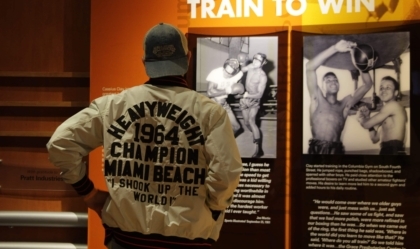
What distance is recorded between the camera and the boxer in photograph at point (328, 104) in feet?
10.1

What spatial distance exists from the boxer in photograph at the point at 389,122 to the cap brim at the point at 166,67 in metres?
1.39

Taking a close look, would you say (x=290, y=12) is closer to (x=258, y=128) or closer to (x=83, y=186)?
(x=258, y=128)

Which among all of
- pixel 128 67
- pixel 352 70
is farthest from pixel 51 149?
pixel 352 70

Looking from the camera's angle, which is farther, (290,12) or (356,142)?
(290,12)

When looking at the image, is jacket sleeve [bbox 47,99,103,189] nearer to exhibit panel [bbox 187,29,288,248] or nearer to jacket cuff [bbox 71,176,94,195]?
jacket cuff [bbox 71,176,94,195]

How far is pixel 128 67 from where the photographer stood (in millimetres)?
3342

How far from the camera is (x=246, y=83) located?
10.5ft

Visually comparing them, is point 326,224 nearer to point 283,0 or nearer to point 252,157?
point 252,157

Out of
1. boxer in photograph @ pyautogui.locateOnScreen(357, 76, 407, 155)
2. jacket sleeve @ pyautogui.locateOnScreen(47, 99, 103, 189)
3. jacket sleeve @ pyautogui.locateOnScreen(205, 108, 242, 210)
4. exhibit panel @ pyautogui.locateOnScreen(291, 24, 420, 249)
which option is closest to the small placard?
jacket sleeve @ pyautogui.locateOnScreen(47, 99, 103, 189)

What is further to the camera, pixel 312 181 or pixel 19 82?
pixel 19 82

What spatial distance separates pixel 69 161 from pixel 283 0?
1.73 metres

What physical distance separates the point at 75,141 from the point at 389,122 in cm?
183

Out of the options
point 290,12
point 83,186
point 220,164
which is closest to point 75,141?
point 83,186

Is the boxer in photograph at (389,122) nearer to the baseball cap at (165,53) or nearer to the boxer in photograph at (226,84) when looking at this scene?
the boxer in photograph at (226,84)
